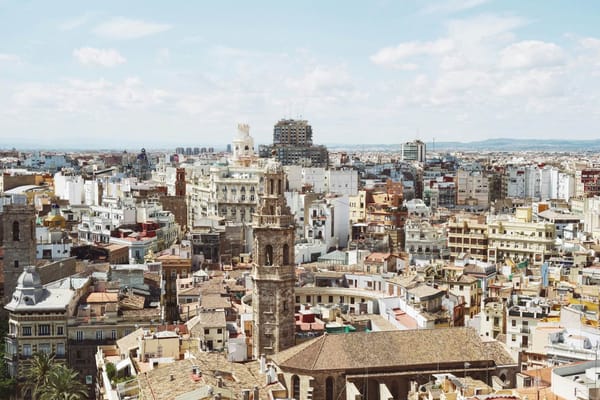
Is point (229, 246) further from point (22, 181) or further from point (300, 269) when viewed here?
point (22, 181)

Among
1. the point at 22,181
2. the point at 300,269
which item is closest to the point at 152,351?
the point at 300,269

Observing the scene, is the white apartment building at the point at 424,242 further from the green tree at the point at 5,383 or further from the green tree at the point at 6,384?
the green tree at the point at 6,384

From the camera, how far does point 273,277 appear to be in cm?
4259

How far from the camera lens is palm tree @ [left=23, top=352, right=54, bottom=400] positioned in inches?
1773

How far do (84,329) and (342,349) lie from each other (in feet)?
64.4

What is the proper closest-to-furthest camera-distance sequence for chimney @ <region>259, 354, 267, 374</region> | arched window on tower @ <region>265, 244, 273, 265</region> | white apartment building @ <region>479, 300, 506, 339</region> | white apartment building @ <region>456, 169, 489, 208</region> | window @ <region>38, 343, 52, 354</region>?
chimney @ <region>259, 354, 267, 374</region> → arched window on tower @ <region>265, 244, 273, 265</region> → window @ <region>38, 343, 52, 354</region> → white apartment building @ <region>479, 300, 506, 339</region> → white apartment building @ <region>456, 169, 489, 208</region>

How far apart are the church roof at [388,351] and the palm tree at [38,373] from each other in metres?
14.5

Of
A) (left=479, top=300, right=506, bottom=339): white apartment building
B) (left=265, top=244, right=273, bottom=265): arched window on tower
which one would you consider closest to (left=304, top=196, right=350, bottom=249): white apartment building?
(left=479, top=300, right=506, bottom=339): white apartment building

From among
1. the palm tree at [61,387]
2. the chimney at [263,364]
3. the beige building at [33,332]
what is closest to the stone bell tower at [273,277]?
the chimney at [263,364]

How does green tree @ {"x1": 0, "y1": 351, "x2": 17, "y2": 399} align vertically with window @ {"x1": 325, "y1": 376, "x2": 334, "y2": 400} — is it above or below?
below

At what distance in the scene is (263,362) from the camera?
39.7m

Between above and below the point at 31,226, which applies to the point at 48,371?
below

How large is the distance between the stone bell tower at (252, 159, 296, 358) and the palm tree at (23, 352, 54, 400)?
1226 cm

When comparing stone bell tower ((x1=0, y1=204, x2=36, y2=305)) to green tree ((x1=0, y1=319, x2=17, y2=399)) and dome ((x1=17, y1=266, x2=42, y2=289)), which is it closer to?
dome ((x1=17, y1=266, x2=42, y2=289))
